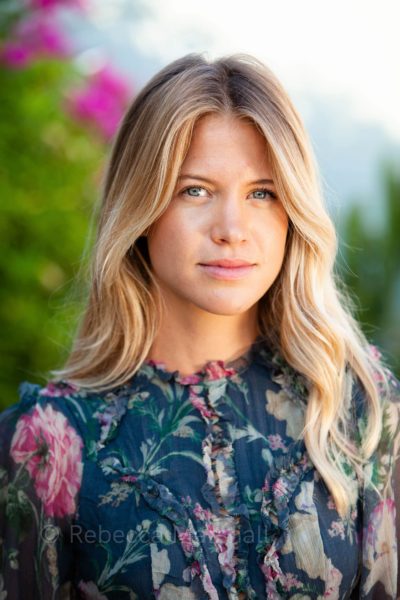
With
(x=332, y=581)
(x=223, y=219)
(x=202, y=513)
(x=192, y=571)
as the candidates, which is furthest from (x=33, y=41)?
(x=332, y=581)

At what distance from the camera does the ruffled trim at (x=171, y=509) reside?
6.41 feet

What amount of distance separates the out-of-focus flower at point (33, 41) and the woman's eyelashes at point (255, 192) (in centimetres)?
195

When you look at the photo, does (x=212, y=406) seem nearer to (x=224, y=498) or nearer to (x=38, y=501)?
(x=224, y=498)

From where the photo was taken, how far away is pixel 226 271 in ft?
6.63

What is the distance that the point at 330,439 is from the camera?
2.10 metres

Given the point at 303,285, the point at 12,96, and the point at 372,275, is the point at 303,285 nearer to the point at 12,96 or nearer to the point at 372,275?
the point at 12,96

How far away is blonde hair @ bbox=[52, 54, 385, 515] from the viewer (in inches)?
80.4

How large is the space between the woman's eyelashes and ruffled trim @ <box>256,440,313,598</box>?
1.92 ft

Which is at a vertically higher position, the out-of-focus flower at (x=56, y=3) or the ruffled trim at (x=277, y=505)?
the out-of-focus flower at (x=56, y=3)

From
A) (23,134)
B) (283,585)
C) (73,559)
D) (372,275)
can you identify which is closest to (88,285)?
(73,559)

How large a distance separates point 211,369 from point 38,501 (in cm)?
52

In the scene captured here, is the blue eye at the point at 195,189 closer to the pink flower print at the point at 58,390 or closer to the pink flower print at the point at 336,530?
the pink flower print at the point at 58,390

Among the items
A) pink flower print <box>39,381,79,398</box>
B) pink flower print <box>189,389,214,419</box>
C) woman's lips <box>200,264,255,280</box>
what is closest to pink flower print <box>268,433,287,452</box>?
pink flower print <box>189,389,214,419</box>

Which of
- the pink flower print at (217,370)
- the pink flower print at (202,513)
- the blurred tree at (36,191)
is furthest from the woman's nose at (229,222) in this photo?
the blurred tree at (36,191)
